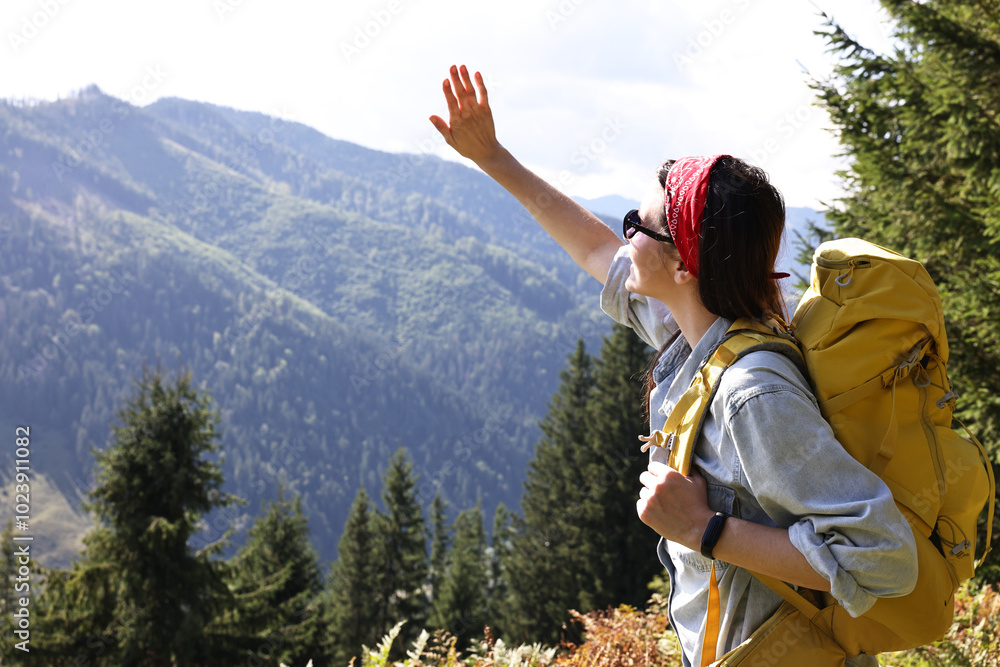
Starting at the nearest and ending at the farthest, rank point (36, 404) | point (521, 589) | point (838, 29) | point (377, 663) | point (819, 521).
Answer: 1. point (819, 521)
2. point (377, 663)
3. point (838, 29)
4. point (521, 589)
5. point (36, 404)

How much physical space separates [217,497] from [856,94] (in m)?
12.5

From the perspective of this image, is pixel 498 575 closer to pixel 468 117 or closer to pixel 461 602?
pixel 461 602

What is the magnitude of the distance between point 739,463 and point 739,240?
486 mm

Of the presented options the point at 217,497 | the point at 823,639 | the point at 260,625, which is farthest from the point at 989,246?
the point at 260,625

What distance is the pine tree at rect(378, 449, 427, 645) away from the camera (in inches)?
1328

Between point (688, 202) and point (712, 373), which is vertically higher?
point (688, 202)

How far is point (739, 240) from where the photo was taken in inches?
59.6

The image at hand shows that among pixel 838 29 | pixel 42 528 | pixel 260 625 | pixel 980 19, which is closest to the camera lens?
pixel 980 19

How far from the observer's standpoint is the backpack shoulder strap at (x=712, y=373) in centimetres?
145

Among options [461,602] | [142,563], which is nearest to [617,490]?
[461,602]

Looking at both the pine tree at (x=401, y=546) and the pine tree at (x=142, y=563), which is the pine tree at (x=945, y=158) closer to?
the pine tree at (x=142, y=563)

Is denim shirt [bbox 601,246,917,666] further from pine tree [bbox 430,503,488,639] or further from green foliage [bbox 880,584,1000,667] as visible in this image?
pine tree [bbox 430,503,488,639]

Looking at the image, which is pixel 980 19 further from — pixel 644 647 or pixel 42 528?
pixel 42 528

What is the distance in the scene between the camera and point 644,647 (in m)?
3.62
